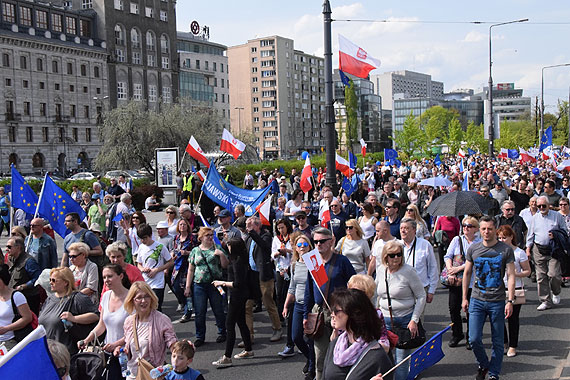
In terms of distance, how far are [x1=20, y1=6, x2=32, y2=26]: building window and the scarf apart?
78232mm

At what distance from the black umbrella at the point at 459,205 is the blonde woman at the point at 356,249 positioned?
183 centimetres

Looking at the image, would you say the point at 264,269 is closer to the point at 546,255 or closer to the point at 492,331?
the point at 492,331

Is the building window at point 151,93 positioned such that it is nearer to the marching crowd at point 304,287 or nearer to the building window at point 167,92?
the building window at point 167,92

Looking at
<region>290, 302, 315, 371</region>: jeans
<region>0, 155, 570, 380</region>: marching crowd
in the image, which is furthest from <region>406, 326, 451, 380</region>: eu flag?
<region>290, 302, 315, 371</region>: jeans

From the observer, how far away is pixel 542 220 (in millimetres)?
9750

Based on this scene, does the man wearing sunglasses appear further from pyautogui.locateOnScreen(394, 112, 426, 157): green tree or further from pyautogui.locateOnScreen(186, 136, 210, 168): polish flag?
pyautogui.locateOnScreen(394, 112, 426, 157): green tree

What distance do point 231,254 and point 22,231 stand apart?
335cm

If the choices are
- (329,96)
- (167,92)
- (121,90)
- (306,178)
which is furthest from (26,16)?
(329,96)

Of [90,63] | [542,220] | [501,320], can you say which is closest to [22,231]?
[501,320]

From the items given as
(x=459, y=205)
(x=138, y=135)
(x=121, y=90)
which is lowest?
(x=459, y=205)

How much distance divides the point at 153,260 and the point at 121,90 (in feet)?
261

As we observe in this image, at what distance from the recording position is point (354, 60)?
712 inches

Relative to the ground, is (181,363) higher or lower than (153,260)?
lower

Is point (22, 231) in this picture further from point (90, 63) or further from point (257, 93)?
point (257, 93)
